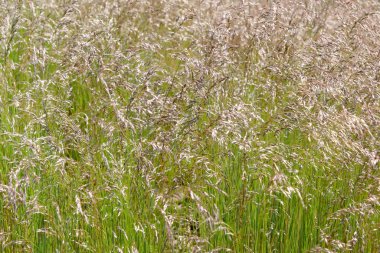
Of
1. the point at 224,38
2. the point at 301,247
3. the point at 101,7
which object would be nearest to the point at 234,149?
the point at 301,247

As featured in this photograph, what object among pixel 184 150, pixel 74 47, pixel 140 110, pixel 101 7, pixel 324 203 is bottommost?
pixel 324 203

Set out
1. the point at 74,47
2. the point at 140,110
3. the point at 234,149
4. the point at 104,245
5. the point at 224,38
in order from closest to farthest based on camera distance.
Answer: the point at 104,245 → the point at 140,110 → the point at 234,149 → the point at 74,47 → the point at 224,38

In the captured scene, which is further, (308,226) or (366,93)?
(366,93)

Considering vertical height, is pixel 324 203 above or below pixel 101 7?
below

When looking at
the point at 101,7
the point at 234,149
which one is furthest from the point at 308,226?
the point at 101,7

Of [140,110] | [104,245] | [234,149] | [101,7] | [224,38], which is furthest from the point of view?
[101,7]

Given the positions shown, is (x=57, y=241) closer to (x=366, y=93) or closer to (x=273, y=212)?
(x=273, y=212)

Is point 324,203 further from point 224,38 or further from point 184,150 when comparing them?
point 224,38

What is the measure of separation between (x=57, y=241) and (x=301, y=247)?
1175 mm

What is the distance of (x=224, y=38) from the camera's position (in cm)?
381

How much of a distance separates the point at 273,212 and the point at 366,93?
0.88 m

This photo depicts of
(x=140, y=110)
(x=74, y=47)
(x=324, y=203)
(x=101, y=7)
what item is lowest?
(x=324, y=203)

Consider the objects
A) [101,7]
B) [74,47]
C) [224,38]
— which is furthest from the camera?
[101,7]

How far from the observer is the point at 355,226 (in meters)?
2.91
